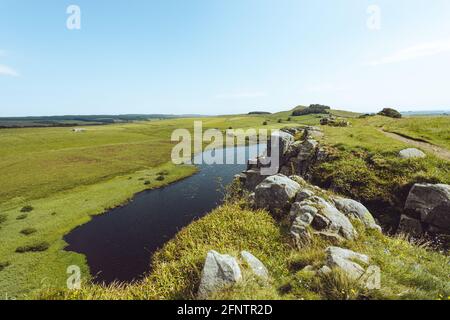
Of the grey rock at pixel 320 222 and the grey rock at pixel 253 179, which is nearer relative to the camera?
the grey rock at pixel 320 222

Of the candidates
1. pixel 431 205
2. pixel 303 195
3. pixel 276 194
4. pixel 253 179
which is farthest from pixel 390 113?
pixel 276 194

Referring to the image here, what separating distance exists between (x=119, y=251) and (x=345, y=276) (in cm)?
3655

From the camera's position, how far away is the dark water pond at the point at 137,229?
32.3m

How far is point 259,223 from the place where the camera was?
44.0 ft

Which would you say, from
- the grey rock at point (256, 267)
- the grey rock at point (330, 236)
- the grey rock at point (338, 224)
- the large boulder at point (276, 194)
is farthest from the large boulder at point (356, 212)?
the grey rock at point (256, 267)

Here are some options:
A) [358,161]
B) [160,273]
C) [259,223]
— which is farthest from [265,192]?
[358,161]

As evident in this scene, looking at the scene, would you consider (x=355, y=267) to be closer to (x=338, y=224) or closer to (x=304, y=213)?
(x=338, y=224)

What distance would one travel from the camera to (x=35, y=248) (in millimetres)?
34906

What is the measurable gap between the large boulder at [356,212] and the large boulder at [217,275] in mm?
9026

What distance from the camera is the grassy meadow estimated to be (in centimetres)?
969

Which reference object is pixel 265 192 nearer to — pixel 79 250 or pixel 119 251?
pixel 119 251

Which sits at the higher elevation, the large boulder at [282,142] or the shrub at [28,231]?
the large boulder at [282,142]

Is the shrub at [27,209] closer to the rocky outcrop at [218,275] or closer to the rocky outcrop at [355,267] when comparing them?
the rocky outcrop at [218,275]

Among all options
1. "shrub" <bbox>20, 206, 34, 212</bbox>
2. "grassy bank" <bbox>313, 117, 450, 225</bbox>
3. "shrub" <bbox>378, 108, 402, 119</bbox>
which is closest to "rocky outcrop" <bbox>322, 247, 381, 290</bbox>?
"grassy bank" <bbox>313, 117, 450, 225</bbox>
